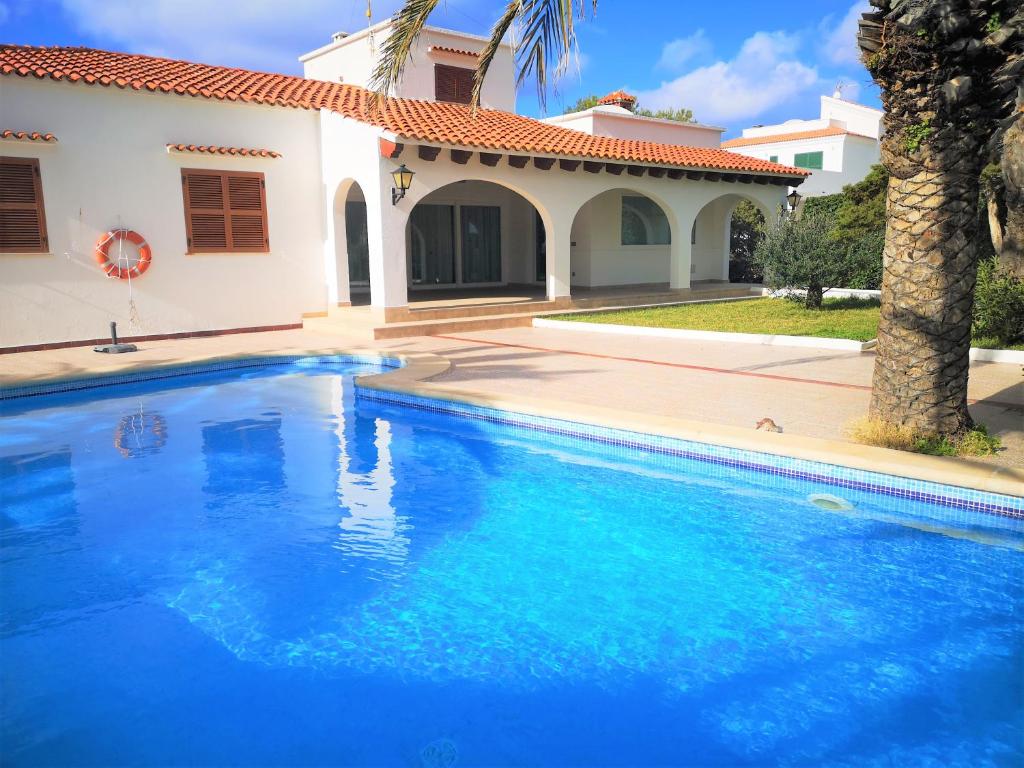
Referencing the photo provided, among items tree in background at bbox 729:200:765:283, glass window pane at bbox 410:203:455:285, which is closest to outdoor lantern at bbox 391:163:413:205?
glass window pane at bbox 410:203:455:285

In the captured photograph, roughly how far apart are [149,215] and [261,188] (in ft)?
7.22

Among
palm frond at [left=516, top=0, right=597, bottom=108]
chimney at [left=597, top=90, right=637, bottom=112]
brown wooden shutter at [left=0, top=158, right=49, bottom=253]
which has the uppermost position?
chimney at [left=597, top=90, right=637, bottom=112]

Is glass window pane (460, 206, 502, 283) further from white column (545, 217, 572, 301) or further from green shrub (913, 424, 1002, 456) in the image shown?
green shrub (913, 424, 1002, 456)

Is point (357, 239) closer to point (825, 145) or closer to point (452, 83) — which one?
point (452, 83)

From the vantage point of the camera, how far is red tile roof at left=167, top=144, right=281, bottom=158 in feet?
43.8

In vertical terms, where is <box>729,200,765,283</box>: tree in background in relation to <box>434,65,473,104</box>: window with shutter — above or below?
below

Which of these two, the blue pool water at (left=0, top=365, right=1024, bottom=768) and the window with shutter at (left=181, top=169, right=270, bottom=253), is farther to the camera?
the window with shutter at (left=181, top=169, right=270, bottom=253)

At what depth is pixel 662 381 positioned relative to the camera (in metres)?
9.44

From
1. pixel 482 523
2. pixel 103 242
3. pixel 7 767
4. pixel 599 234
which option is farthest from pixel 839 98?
pixel 7 767

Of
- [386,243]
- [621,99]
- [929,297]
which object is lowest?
[929,297]

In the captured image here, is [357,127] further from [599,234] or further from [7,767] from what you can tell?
[7,767]

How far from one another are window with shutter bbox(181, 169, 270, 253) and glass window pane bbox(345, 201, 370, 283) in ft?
11.3

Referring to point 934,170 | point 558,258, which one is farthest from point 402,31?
point 558,258

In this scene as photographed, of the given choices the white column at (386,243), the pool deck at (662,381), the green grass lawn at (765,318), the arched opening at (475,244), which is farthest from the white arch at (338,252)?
the green grass lawn at (765,318)
